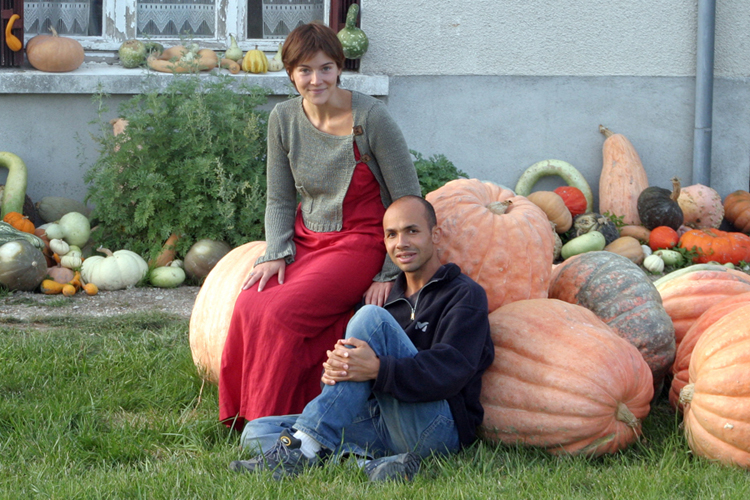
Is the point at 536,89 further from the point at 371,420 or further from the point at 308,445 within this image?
the point at 308,445

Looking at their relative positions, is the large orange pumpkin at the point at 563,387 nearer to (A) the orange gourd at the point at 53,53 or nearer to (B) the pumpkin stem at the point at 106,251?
(B) the pumpkin stem at the point at 106,251

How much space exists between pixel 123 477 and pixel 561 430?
4.96ft

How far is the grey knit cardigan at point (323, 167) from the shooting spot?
321cm

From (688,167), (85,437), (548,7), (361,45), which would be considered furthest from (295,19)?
(85,437)

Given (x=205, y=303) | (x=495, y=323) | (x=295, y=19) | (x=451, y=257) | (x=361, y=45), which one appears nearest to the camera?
(x=495, y=323)

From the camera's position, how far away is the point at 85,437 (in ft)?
9.56

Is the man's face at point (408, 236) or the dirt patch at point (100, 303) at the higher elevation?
the man's face at point (408, 236)

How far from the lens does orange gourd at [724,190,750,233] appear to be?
23.4ft

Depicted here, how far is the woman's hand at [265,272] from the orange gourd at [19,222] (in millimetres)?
3506

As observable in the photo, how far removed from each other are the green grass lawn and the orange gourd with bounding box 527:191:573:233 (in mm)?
3514

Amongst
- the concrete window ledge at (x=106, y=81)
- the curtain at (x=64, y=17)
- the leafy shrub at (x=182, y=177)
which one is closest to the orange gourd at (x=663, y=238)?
the concrete window ledge at (x=106, y=81)

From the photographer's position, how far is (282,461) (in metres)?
2.59

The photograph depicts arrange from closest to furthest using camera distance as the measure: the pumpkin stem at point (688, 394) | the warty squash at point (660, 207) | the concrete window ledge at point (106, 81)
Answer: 1. the pumpkin stem at point (688, 394)
2. the concrete window ledge at point (106, 81)
3. the warty squash at point (660, 207)

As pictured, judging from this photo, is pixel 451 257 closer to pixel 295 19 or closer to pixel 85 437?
pixel 85 437
